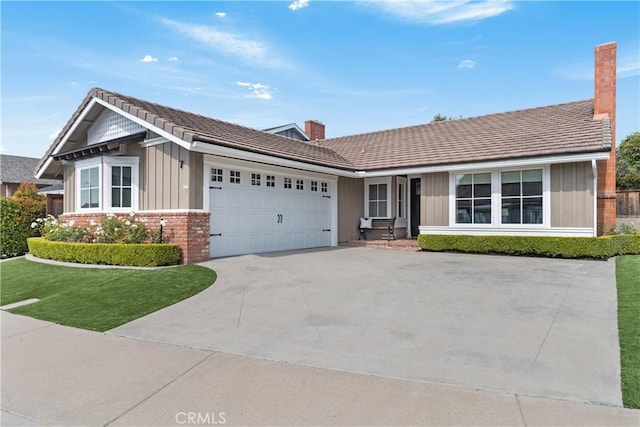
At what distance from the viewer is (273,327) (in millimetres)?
5324

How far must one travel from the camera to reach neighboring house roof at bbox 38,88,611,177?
1095 cm

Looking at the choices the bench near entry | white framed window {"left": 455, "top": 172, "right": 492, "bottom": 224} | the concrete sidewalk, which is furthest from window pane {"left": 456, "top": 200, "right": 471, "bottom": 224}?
the concrete sidewalk

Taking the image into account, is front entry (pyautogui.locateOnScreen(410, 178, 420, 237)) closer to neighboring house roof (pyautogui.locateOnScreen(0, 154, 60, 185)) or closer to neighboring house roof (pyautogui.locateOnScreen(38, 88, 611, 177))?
neighboring house roof (pyautogui.locateOnScreen(38, 88, 611, 177))

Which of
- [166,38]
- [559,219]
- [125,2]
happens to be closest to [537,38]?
[559,219]

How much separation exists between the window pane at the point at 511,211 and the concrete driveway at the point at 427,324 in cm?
300

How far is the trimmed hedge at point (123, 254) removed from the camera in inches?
380

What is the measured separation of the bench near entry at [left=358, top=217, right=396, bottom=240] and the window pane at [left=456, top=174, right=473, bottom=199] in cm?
326

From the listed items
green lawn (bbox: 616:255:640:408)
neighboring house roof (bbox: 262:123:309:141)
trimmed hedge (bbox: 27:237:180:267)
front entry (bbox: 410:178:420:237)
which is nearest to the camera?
green lawn (bbox: 616:255:640:408)

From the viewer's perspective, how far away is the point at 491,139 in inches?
539

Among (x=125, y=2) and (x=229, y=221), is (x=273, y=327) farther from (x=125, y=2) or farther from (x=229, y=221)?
(x=125, y=2)

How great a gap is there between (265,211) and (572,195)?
9539 millimetres

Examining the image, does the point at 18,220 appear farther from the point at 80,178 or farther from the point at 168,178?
the point at 168,178

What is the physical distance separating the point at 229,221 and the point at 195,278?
11.3 feet

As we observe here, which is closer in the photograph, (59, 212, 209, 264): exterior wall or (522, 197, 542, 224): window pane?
(59, 212, 209, 264): exterior wall
